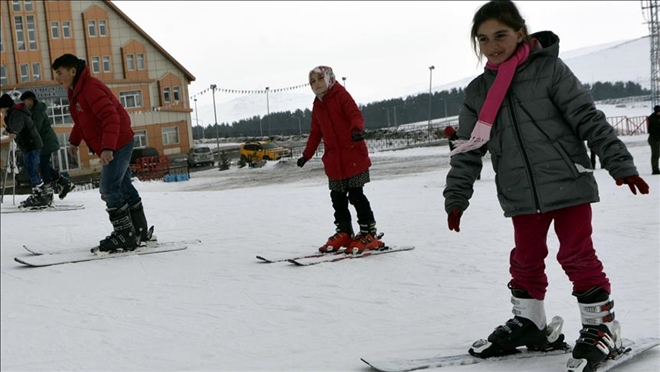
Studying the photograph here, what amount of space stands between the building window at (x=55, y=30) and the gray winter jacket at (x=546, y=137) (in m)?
46.8

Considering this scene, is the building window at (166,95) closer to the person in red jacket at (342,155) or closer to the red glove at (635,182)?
the person in red jacket at (342,155)

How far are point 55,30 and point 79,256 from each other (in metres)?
43.1

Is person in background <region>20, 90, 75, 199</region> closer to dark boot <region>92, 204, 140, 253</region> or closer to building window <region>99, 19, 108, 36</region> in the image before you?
dark boot <region>92, 204, 140, 253</region>

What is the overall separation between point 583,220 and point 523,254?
32 centimetres

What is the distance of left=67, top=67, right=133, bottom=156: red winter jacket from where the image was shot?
19.4ft

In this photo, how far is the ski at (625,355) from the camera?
2631 mm

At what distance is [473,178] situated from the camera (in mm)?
3035

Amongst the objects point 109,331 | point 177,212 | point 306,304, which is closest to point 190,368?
point 109,331

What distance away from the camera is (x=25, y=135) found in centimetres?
987

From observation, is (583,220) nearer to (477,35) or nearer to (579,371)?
(579,371)

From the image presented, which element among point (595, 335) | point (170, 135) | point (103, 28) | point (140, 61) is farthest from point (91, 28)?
point (595, 335)

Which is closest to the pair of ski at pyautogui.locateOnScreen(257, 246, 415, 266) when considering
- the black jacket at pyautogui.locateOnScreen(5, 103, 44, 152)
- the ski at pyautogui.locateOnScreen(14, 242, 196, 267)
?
the ski at pyautogui.locateOnScreen(14, 242, 196, 267)

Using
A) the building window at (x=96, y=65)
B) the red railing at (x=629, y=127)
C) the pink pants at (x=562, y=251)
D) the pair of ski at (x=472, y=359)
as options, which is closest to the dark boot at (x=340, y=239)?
the pair of ski at (x=472, y=359)

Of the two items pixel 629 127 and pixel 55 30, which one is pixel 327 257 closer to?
pixel 629 127
